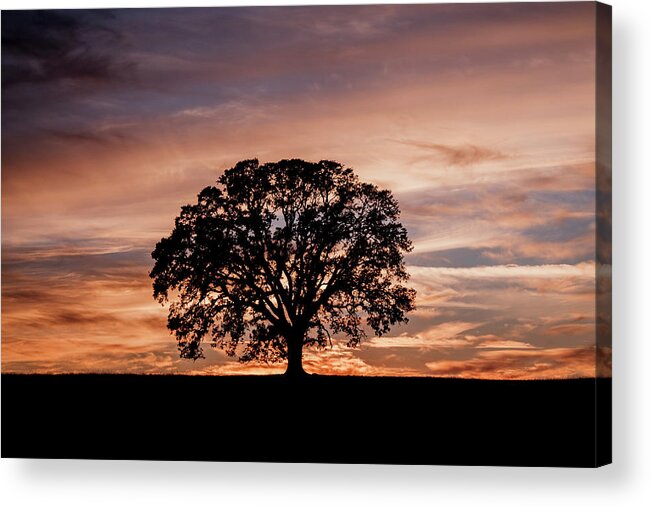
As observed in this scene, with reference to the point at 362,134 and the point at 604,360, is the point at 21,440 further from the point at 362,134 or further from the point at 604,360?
the point at 604,360

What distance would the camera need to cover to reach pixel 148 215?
44.5 feet

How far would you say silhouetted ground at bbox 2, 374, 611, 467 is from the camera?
12781 millimetres

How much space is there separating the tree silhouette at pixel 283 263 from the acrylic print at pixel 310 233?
0.09 ft

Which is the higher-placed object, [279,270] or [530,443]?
[279,270]

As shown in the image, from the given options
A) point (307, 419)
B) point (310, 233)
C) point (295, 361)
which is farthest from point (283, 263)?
point (307, 419)

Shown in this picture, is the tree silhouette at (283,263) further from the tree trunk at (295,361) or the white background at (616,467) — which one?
the white background at (616,467)

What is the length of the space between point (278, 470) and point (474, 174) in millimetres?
3873

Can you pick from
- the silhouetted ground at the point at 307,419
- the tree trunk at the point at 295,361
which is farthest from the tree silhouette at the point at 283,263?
the silhouetted ground at the point at 307,419

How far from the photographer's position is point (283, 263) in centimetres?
1399

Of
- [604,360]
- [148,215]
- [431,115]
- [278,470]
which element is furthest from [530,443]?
[148,215]

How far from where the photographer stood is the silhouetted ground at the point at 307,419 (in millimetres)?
12781

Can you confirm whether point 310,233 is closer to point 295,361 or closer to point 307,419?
point 295,361

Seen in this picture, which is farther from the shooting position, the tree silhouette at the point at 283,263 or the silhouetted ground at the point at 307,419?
the tree silhouette at the point at 283,263

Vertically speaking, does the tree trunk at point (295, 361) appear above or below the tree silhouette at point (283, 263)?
below
